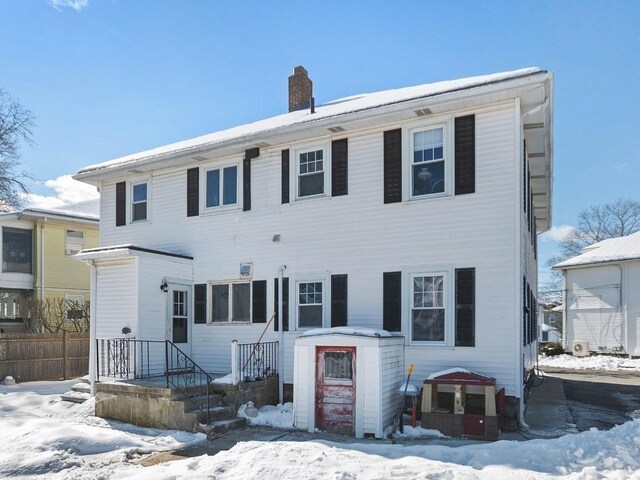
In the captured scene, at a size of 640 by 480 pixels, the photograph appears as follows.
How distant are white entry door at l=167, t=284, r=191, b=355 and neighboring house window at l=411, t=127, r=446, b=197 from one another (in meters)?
6.00

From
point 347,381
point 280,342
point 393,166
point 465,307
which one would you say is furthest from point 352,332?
point 393,166

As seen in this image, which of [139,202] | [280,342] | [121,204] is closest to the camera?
[280,342]

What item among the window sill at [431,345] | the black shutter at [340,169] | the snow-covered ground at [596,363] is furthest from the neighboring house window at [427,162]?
the snow-covered ground at [596,363]

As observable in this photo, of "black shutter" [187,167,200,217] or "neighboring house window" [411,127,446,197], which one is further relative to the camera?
"black shutter" [187,167,200,217]

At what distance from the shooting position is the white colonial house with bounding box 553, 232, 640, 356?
Result: 24688 mm

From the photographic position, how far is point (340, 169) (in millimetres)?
11219

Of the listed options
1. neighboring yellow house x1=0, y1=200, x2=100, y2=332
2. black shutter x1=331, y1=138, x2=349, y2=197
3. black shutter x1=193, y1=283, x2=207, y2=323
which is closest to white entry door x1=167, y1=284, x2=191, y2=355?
Result: black shutter x1=193, y1=283, x2=207, y2=323

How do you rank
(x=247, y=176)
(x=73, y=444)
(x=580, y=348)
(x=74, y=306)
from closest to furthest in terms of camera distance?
(x=73, y=444) → (x=247, y=176) → (x=74, y=306) → (x=580, y=348)

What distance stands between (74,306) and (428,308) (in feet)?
59.7

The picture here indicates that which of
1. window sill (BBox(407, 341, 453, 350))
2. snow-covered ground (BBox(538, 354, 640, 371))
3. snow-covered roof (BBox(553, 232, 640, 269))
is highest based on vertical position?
snow-covered roof (BBox(553, 232, 640, 269))

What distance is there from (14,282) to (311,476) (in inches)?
825

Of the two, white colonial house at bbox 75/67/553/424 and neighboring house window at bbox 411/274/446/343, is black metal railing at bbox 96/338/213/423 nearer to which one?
white colonial house at bbox 75/67/553/424

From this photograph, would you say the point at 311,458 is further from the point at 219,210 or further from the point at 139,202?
the point at 139,202

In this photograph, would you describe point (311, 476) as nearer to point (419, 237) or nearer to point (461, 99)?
point (419, 237)
